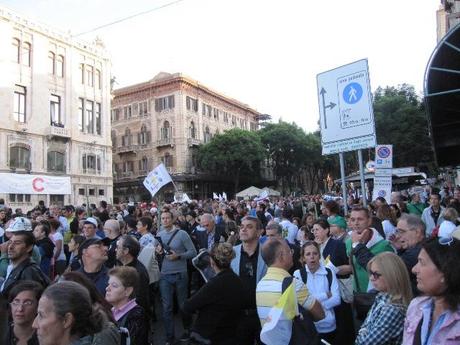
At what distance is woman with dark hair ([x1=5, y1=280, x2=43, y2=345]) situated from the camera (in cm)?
330

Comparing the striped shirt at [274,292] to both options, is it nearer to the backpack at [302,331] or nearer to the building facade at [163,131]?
the backpack at [302,331]

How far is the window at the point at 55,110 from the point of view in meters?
38.4

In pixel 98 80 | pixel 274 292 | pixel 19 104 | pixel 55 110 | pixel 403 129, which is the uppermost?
pixel 98 80

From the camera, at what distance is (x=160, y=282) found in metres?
7.18

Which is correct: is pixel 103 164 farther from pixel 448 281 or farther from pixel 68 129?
pixel 448 281

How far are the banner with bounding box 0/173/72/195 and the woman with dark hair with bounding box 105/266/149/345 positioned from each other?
665 inches

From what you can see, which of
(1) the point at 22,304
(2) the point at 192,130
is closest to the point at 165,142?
(2) the point at 192,130

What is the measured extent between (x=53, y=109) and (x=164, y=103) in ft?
62.2

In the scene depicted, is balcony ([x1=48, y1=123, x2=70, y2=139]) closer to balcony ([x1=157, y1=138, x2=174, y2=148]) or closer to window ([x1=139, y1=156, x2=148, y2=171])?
balcony ([x1=157, y1=138, x2=174, y2=148])

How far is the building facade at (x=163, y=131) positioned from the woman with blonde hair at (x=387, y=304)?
50004mm

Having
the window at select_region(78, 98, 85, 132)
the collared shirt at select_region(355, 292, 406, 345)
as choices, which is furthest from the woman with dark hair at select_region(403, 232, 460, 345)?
the window at select_region(78, 98, 85, 132)

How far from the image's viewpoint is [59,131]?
38219 millimetres

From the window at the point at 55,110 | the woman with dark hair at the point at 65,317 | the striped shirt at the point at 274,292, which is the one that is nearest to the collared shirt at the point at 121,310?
the woman with dark hair at the point at 65,317

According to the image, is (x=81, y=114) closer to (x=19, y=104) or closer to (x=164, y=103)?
(x=19, y=104)
